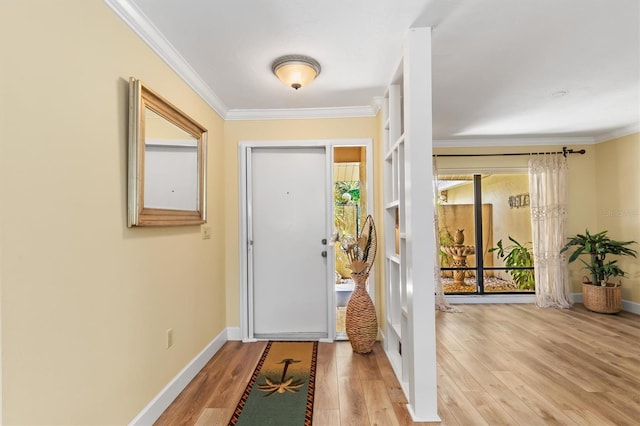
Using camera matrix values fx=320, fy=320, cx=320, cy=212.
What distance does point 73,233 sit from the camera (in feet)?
4.44

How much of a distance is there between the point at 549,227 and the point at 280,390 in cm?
424

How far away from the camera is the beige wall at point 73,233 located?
1.11m

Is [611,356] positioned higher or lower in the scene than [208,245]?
lower

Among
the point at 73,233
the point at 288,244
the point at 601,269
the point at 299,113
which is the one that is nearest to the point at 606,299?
the point at 601,269

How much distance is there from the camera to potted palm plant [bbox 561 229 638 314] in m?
4.01

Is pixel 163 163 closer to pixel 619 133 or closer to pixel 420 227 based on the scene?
pixel 420 227

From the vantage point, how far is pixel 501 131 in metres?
4.22

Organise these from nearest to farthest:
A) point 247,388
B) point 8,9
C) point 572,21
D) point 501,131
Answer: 1. point 8,9
2. point 572,21
3. point 247,388
4. point 501,131

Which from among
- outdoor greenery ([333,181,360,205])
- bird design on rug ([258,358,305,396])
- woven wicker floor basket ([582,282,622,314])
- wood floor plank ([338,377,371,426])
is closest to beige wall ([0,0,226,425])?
bird design on rug ([258,358,305,396])

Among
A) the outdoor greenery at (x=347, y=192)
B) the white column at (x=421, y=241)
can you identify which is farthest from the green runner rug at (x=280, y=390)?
the outdoor greenery at (x=347, y=192)

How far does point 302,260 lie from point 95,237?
2.08 meters

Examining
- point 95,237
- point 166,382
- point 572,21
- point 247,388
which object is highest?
point 572,21

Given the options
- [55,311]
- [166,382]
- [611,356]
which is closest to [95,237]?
[55,311]

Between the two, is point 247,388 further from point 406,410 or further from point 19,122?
point 19,122
